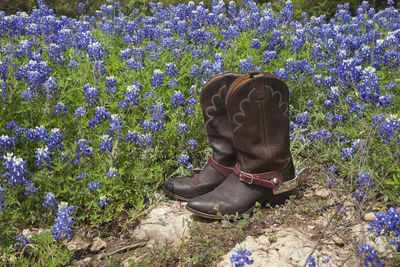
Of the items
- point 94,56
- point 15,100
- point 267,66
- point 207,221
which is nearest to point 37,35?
point 94,56

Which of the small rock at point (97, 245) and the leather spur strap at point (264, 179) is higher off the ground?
the leather spur strap at point (264, 179)

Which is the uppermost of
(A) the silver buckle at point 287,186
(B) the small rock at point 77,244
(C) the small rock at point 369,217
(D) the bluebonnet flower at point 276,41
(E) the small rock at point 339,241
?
(D) the bluebonnet flower at point 276,41

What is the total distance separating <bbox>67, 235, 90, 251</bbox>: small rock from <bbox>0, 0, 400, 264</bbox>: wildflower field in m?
0.12

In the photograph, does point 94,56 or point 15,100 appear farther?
point 94,56

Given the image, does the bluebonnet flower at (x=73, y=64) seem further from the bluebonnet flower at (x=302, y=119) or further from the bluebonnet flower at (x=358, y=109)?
the bluebonnet flower at (x=358, y=109)

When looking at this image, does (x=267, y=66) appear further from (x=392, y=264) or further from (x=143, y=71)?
(x=392, y=264)

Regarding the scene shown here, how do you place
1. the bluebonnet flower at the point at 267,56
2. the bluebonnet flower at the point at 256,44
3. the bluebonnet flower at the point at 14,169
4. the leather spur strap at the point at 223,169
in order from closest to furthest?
the bluebonnet flower at the point at 14,169 → the leather spur strap at the point at 223,169 → the bluebonnet flower at the point at 267,56 → the bluebonnet flower at the point at 256,44

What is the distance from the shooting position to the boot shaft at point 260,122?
9.36 feet

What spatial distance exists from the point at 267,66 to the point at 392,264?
9.09 feet

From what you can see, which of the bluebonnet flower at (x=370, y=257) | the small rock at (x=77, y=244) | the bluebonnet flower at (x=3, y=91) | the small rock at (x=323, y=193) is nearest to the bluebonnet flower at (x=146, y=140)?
the small rock at (x=77, y=244)

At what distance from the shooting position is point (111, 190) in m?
3.07

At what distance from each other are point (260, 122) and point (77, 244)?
1.52 m

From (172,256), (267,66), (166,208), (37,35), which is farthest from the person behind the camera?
(37,35)

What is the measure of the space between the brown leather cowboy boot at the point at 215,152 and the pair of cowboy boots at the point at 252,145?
1 centimetres
